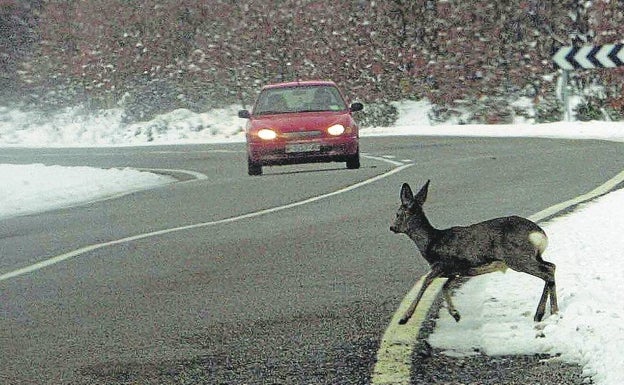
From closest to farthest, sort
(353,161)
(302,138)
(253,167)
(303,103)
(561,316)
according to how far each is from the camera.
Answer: (561,316)
(302,138)
(353,161)
(253,167)
(303,103)

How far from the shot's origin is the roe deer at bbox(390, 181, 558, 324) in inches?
265

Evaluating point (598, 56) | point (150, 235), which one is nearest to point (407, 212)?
point (150, 235)

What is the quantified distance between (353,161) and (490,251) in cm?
1588

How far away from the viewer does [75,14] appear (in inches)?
2093

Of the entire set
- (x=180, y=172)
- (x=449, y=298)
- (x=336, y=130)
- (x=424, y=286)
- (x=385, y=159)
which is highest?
(x=424, y=286)

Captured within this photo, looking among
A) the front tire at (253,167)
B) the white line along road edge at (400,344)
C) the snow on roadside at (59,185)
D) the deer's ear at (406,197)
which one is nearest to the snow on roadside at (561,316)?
the white line along road edge at (400,344)

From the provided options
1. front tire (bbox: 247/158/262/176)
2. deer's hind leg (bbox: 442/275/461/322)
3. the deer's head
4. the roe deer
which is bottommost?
front tire (bbox: 247/158/262/176)

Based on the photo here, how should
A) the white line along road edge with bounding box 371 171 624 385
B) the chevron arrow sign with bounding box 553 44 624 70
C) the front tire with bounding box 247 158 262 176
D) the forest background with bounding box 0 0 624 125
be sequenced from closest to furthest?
the white line along road edge with bounding box 371 171 624 385 → the front tire with bounding box 247 158 262 176 → the chevron arrow sign with bounding box 553 44 624 70 → the forest background with bounding box 0 0 624 125

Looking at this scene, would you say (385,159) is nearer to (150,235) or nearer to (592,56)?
(592,56)

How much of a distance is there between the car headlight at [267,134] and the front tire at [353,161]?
52.3 inches

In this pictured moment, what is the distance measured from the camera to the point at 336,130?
2211 centimetres

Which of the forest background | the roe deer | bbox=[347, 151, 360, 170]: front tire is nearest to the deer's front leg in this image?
the roe deer

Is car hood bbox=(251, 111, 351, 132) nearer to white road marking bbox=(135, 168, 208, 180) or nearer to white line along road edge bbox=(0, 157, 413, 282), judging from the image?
white road marking bbox=(135, 168, 208, 180)

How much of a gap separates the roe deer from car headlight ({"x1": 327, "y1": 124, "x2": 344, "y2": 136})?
593 inches
